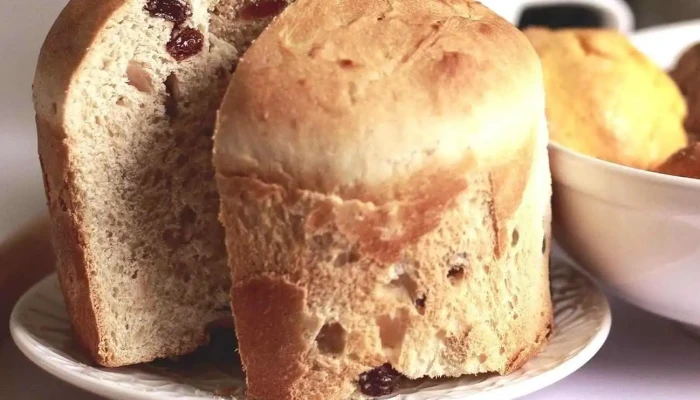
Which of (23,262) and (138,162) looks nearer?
(138,162)

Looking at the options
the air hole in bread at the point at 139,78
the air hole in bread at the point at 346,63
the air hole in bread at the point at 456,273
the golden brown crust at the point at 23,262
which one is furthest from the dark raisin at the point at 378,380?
the golden brown crust at the point at 23,262

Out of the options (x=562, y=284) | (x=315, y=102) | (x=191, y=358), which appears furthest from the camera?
(x=562, y=284)

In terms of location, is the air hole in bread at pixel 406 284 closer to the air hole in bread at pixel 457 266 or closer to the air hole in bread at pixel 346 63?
the air hole in bread at pixel 457 266

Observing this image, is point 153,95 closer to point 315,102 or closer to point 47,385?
point 315,102

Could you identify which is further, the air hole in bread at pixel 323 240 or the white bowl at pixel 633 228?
the white bowl at pixel 633 228

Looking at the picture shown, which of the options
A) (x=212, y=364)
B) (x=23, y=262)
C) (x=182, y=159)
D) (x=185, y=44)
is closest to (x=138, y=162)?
(x=182, y=159)

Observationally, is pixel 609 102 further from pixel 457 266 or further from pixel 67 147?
pixel 67 147

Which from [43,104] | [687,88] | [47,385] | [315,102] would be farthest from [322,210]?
[687,88]
